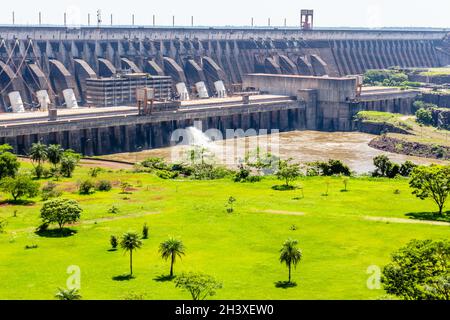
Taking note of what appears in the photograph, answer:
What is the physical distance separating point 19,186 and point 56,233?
47.6 feet

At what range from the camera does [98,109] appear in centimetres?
13550

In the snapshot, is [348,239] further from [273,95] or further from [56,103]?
[273,95]

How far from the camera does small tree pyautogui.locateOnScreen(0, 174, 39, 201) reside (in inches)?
3155

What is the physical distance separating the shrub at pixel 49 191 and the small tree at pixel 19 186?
50.2 inches

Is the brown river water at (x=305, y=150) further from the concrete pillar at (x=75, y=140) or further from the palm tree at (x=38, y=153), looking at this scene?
the palm tree at (x=38, y=153)

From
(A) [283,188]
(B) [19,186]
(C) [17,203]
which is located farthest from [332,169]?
(C) [17,203]

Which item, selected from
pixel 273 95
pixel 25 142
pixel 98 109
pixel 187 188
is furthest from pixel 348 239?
pixel 273 95

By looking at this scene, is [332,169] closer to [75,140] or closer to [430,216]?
[430,216]

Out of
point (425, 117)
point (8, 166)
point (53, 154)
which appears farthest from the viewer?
point (425, 117)

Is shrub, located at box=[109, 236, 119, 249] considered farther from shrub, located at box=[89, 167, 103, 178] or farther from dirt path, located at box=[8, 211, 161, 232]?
shrub, located at box=[89, 167, 103, 178]

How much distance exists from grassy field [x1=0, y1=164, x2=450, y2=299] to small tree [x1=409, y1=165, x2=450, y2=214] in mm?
1827

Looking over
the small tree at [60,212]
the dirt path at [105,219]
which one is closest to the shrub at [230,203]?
the dirt path at [105,219]

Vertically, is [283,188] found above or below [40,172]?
below

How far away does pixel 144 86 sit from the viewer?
14675 centimetres
